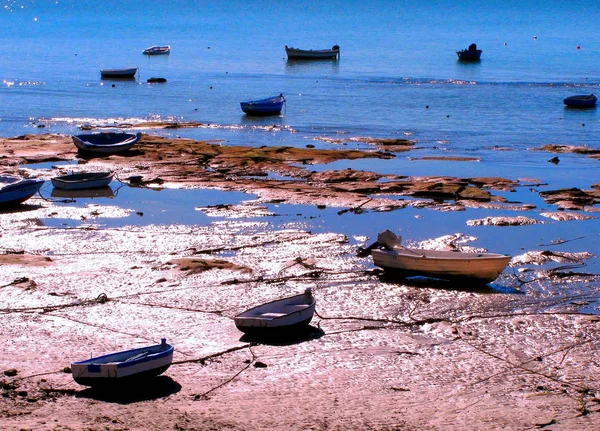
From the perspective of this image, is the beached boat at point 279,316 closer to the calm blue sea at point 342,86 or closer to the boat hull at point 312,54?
the calm blue sea at point 342,86

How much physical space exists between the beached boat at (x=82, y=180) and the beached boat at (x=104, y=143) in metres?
6.50

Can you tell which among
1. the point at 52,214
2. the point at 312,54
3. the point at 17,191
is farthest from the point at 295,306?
the point at 312,54

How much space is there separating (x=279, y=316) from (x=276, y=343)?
58cm

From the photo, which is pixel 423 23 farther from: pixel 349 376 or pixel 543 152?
pixel 349 376

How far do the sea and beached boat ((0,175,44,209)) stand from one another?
11.6 feet

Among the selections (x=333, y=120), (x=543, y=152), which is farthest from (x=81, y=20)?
(x=543, y=152)

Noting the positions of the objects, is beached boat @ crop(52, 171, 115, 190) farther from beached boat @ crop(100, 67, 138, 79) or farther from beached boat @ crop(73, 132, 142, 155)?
beached boat @ crop(100, 67, 138, 79)

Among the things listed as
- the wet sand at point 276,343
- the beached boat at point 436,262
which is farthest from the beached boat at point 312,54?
the beached boat at point 436,262

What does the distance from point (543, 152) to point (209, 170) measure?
60.1 ft

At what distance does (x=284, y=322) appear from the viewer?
65.0ft

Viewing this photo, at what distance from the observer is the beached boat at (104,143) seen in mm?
41688

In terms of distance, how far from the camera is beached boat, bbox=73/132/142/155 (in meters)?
41.7

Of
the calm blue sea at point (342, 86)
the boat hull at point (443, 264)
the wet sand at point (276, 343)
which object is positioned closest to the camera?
the wet sand at point (276, 343)

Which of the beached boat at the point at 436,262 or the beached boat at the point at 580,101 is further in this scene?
the beached boat at the point at 580,101
